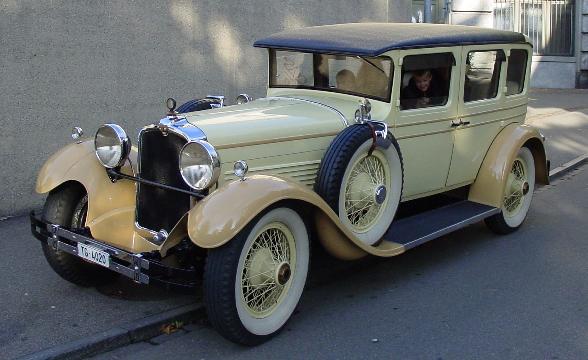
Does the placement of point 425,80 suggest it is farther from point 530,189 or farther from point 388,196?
point 530,189

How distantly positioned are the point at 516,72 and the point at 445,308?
114 inches

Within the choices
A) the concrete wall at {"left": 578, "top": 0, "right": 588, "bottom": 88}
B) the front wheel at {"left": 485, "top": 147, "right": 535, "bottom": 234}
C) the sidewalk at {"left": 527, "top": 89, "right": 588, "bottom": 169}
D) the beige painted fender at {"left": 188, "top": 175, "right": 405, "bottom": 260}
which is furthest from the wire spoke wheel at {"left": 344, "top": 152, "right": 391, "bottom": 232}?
the concrete wall at {"left": 578, "top": 0, "right": 588, "bottom": 88}

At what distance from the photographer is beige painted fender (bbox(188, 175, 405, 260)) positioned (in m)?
3.88

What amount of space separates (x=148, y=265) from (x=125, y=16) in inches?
163

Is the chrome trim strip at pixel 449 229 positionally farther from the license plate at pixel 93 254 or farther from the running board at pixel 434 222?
the license plate at pixel 93 254

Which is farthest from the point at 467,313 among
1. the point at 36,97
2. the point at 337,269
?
the point at 36,97

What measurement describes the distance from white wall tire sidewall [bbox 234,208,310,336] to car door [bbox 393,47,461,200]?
1.37 m

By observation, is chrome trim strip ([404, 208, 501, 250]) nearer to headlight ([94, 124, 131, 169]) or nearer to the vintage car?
the vintage car

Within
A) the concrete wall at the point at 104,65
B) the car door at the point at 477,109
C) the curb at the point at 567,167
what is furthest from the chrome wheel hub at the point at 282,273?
the curb at the point at 567,167

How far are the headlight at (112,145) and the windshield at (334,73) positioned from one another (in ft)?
5.41

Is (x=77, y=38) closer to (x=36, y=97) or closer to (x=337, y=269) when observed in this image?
(x=36, y=97)

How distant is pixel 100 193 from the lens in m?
4.82

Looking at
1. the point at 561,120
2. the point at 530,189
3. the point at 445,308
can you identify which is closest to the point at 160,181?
the point at 445,308

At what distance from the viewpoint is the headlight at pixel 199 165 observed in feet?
13.6
